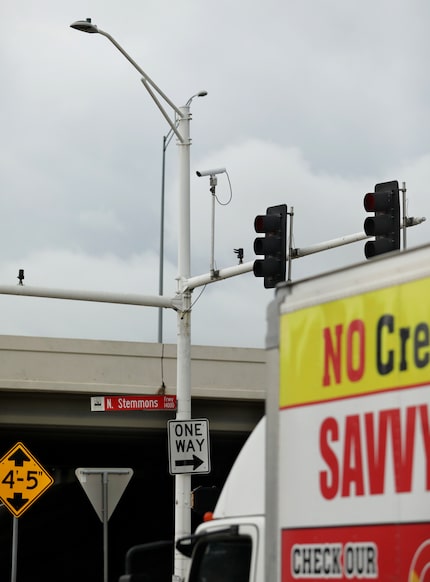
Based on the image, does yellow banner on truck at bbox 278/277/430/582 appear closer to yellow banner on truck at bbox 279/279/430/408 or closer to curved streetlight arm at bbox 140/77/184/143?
yellow banner on truck at bbox 279/279/430/408

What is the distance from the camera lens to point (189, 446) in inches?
725

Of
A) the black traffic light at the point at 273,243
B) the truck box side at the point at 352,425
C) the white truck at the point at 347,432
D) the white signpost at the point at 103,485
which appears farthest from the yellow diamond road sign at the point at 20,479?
the truck box side at the point at 352,425

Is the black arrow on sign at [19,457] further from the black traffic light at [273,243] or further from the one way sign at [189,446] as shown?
the black traffic light at [273,243]

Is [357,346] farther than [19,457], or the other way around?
[19,457]

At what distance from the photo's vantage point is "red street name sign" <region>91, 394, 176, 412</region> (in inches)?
779

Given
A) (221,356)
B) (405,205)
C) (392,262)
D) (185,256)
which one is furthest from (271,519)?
(221,356)

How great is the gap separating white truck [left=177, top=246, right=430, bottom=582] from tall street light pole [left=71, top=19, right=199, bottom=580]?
36.7 ft

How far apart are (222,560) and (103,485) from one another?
9.83m

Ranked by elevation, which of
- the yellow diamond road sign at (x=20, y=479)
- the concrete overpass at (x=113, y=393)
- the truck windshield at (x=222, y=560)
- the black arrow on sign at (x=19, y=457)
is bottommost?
the truck windshield at (x=222, y=560)

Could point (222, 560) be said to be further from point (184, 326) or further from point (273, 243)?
point (184, 326)

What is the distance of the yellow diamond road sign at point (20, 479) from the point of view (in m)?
18.8

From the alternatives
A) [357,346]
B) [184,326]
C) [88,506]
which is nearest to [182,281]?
[184,326]

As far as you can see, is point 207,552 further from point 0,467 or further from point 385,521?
point 0,467

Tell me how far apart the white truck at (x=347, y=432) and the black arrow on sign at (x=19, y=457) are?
12.1 meters
